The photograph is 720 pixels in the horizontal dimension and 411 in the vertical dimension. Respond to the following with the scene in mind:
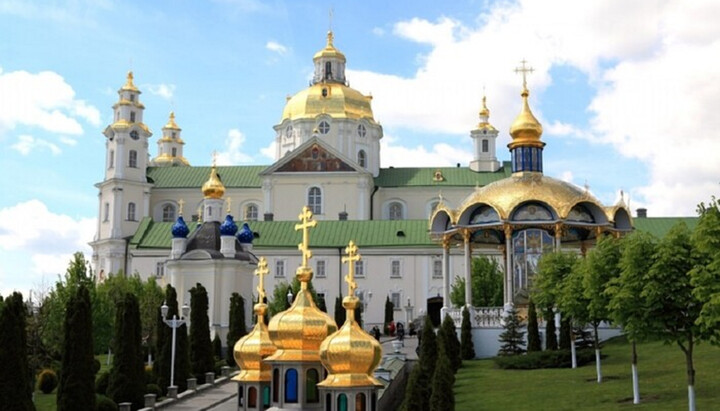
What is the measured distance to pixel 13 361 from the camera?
71.7 feet

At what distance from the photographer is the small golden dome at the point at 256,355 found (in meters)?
17.4

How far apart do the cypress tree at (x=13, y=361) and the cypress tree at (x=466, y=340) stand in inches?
654

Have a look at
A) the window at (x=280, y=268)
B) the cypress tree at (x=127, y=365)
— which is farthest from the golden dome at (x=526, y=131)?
the window at (x=280, y=268)

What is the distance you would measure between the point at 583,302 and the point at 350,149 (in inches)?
2142

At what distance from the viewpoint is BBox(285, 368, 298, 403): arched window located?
1605 centimetres

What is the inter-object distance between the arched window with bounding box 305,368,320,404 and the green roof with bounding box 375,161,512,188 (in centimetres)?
6511

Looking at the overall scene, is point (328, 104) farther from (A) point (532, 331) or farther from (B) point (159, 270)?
(A) point (532, 331)

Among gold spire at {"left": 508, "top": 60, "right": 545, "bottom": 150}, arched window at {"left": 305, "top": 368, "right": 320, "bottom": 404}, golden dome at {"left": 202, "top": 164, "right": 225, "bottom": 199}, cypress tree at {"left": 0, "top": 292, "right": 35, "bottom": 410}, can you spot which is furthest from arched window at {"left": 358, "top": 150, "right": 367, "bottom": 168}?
arched window at {"left": 305, "top": 368, "right": 320, "bottom": 404}

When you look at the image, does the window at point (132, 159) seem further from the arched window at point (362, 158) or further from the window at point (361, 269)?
the window at point (361, 269)

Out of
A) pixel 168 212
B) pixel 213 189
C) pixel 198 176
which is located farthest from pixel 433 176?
pixel 213 189

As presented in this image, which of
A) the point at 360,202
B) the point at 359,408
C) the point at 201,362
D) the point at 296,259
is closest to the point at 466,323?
the point at 201,362

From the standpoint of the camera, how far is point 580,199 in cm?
3459

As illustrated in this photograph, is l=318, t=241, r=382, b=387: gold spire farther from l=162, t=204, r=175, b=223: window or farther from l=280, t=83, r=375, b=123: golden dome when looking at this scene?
l=162, t=204, r=175, b=223: window

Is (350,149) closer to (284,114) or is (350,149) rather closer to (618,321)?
(284,114)
